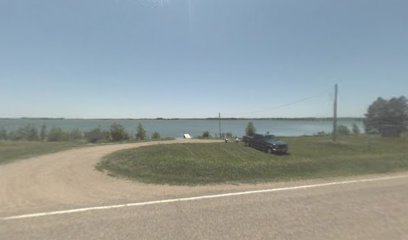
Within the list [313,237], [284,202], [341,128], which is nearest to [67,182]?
[284,202]

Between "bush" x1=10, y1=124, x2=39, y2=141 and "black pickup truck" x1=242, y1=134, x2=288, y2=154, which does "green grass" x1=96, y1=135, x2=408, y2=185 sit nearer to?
"black pickup truck" x1=242, y1=134, x2=288, y2=154

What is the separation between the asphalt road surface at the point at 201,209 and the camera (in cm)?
671

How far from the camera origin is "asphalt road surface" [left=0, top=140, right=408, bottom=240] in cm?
671

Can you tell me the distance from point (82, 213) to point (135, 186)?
12.4 feet

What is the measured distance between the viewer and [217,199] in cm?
961

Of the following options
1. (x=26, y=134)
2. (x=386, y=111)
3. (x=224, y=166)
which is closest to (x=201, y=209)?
(x=224, y=166)

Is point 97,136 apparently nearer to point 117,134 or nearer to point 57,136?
point 117,134

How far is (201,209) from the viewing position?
8445 mm

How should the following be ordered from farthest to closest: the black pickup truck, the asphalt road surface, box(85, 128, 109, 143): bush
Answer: box(85, 128, 109, 143): bush → the black pickup truck → the asphalt road surface

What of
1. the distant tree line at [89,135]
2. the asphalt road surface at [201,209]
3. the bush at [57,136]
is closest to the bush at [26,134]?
the distant tree line at [89,135]

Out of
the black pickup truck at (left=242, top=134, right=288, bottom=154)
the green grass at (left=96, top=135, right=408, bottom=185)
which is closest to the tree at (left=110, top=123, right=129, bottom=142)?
the black pickup truck at (left=242, top=134, right=288, bottom=154)

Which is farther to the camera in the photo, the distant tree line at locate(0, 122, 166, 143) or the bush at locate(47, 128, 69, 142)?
the bush at locate(47, 128, 69, 142)

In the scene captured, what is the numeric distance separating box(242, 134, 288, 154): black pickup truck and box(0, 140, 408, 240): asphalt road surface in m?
9.07

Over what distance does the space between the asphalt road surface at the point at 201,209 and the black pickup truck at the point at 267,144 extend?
9.07 m
